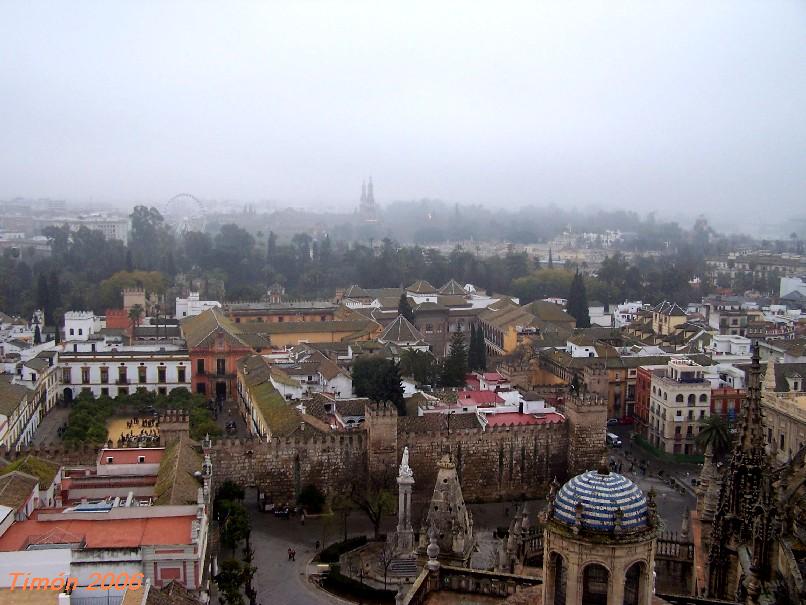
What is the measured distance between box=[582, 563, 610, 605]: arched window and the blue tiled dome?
16.2 inches

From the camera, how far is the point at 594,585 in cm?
646

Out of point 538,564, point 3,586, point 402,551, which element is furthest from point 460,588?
point 402,551

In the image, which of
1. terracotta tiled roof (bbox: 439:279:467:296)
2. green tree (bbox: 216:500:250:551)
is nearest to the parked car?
green tree (bbox: 216:500:250:551)

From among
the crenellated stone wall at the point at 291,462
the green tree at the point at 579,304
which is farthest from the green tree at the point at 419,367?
the green tree at the point at 579,304

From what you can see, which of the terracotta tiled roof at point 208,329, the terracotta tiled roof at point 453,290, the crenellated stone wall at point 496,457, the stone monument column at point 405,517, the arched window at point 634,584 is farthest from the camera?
the terracotta tiled roof at point 453,290

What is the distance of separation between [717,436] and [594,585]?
2136cm

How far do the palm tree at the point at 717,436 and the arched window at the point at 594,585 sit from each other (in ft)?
67.8

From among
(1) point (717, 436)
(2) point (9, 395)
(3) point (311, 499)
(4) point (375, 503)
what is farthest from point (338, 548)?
(2) point (9, 395)

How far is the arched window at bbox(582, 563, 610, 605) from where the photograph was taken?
642 cm

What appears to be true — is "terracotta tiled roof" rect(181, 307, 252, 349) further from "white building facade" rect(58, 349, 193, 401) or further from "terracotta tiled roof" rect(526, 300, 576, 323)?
"terracotta tiled roof" rect(526, 300, 576, 323)

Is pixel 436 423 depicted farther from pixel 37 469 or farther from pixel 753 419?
pixel 753 419

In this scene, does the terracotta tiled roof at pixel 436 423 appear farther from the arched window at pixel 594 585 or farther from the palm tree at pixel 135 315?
the palm tree at pixel 135 315

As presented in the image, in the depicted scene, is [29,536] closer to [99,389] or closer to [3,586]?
[3,586]

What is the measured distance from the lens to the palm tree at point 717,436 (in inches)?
1024
